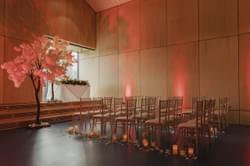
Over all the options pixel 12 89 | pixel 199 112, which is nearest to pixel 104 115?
pixel 199 112

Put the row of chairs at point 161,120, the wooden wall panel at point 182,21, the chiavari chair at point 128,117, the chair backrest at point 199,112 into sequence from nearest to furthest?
the chair backrest at point 199,112 → the row of chairs at point 161,120 → the chiavari chair at point 128,117 → the wooden wall panel at point 182,21

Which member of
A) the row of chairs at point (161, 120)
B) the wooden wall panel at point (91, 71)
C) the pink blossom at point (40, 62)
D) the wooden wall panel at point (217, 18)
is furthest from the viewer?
the wooden wall panel at point (91, 71)

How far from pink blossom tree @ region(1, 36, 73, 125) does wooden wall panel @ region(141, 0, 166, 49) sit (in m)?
3.51

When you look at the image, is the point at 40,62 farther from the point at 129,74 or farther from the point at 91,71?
the point at 91,71

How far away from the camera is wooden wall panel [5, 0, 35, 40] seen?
7605mm

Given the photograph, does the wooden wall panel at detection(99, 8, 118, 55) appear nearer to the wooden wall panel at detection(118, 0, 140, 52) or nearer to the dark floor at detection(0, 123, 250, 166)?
the wooden wall panel at detection(118, 0, 140, 52)

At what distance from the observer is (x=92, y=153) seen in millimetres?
3736

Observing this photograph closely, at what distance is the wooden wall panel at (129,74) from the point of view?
9.31 m

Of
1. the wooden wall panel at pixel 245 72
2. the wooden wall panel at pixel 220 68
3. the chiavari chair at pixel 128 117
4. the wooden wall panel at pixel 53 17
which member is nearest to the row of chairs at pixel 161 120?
the chiavari chair at pixel 128 117

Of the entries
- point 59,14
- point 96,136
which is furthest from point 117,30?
point 96,136

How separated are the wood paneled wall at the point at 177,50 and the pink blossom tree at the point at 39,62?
11.2 ft

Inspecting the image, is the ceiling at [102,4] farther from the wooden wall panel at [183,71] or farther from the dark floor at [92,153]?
the dark floor at [92,153]

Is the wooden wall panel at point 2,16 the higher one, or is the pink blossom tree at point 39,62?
the wooden wall panel at point 2,16

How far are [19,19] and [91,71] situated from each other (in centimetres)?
418
